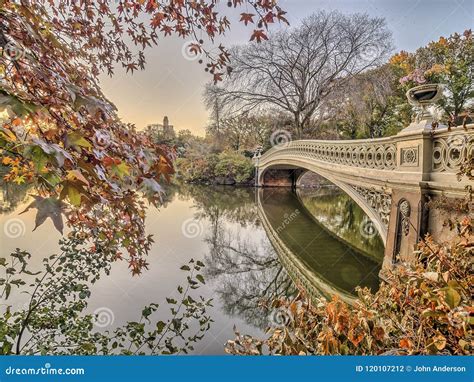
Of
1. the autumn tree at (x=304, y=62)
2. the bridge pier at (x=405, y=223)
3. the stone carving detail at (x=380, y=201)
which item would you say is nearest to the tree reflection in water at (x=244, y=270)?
the bridge pier at (x=405, y=223)

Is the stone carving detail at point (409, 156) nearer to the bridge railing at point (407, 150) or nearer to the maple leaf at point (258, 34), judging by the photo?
the bridge railing at point (407, 150)

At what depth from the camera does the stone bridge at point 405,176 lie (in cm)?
307

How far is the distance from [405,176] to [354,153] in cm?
182

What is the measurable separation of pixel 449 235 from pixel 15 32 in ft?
12.7

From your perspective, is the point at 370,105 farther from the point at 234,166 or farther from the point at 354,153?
the point at 354,153

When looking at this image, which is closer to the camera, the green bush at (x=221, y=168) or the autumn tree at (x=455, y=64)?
the autumn tree at (x=455, y=64)

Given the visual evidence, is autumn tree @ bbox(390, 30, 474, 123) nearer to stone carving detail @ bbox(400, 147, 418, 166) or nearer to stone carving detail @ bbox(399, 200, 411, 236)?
stone carving detail @ bbox(400, 147, 418, 166)

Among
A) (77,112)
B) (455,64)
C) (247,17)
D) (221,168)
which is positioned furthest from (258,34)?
(221,168)

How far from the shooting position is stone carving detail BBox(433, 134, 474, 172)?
2.79 meters

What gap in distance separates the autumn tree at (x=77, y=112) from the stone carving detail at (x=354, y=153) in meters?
3.44

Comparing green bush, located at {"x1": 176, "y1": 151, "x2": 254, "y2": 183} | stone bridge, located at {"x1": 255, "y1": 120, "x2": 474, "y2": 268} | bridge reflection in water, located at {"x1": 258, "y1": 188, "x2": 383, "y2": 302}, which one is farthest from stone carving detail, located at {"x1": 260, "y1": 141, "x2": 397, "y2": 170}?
green bush, located at {"x1": 176, "y1": 151, "x2": 254, "y2": 183}

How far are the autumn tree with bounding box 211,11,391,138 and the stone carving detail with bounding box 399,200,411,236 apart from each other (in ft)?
17.2

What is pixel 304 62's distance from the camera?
10.3 meters

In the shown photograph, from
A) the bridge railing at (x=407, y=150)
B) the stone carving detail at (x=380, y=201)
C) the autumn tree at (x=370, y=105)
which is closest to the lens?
the bridge railing at (x=407, y=150)
